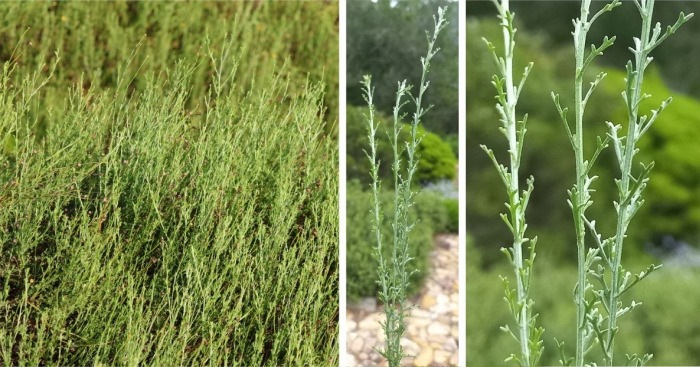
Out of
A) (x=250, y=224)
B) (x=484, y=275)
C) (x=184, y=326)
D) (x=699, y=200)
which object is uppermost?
(x=699, y=200)

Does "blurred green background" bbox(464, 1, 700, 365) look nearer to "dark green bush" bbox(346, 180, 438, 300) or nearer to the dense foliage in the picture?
"dark green bush" bbox(346, 180, 438, 300)

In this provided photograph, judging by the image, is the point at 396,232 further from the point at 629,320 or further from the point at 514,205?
the point at 629,320

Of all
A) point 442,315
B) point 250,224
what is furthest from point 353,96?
point 442,315

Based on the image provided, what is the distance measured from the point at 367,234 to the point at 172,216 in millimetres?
961

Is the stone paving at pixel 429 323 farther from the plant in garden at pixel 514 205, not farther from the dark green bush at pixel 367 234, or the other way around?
the plant in garden at pixel 514 205

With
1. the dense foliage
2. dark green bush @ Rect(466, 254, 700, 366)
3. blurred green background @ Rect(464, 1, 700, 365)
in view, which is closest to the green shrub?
the dense foliage

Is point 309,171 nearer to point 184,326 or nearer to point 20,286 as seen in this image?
point 184,326

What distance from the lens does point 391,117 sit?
10.5ft

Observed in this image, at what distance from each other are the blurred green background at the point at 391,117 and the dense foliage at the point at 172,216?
157 mm

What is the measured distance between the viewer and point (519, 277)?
1.63 metres

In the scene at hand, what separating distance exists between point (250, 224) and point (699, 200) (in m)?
2.52

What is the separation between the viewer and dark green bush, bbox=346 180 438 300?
10.6 feet

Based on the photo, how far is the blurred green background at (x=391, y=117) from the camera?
318 cm

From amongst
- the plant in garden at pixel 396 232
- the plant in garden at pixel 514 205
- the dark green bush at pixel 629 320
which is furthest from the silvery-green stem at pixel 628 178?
the dark green bush at pixel 629 320
